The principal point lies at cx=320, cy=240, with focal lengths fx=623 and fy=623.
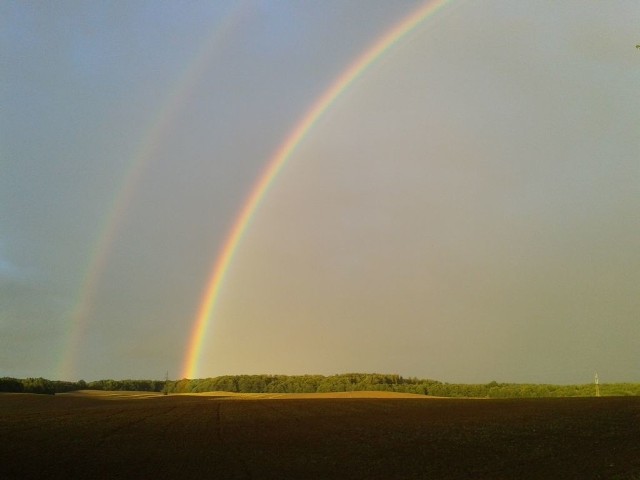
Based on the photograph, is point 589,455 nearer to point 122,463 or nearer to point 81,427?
point 122,463

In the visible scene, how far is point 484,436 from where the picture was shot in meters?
30.4

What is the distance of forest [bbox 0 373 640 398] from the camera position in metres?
107

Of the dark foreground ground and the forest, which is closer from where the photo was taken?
the dark foreground ground

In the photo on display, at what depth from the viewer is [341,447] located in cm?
2736

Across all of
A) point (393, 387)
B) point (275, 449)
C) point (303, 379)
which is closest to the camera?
point (275, 449)

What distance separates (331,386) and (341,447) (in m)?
128

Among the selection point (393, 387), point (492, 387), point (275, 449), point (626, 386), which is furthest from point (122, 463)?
point (393, 387)

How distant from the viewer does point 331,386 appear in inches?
5999

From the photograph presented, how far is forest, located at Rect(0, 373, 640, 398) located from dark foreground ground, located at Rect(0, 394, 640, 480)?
2664 inches

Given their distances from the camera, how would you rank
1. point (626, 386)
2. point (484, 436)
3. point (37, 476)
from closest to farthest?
point (37, 476)
point (484, 436)
point (626, 386)

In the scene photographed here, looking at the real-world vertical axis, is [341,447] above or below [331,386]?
below

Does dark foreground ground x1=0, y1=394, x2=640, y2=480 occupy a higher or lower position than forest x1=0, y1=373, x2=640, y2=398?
lower

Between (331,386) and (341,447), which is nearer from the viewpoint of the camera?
(341,447)

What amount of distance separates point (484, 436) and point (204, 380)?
165807 millimetres
